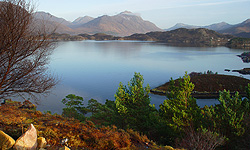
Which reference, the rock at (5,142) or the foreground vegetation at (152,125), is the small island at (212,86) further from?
the rock at (5,142)

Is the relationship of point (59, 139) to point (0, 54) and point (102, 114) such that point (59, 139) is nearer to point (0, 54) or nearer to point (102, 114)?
point (0, 54)

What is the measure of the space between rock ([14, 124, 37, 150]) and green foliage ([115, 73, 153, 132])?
18.8 feet

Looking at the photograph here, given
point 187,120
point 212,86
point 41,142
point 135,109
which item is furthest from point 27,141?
point 212,86

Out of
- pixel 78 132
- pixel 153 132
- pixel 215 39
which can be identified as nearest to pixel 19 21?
pixel 78 132

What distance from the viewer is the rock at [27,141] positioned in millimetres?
4562

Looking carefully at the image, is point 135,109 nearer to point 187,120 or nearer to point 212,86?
point 187,120

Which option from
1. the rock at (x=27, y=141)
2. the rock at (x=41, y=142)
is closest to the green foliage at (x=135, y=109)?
the rock at (x=41, y=142)

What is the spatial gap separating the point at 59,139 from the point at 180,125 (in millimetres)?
5607

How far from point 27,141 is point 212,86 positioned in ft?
87.4

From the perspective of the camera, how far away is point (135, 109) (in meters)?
11.1

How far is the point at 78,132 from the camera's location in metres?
5.97

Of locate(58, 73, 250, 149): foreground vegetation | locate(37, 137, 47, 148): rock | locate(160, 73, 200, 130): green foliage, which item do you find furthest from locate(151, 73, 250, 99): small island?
locate(37, 137, 47, 148): rock

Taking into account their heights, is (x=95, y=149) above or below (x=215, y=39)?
below

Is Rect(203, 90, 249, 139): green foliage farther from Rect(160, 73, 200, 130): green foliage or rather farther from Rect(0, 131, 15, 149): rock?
Rect(0, 131, 15, 149): rock
